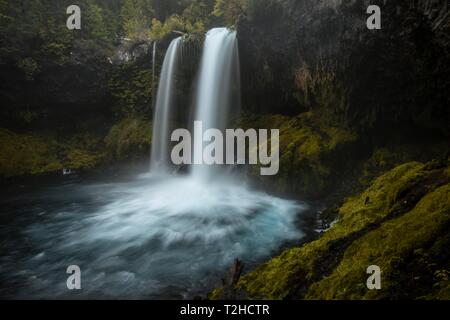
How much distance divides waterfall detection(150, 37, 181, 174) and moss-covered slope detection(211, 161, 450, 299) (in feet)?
44.9

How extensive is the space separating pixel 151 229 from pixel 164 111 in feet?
33.3

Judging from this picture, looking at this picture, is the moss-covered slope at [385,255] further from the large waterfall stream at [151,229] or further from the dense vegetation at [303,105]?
the large waterfall stream at [151,229]

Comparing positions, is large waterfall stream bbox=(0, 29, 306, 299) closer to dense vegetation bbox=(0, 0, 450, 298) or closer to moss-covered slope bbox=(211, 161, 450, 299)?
dense vegetation bbox=(0, 0, 450, 298)

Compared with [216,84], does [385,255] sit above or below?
below

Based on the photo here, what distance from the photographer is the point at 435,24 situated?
296 inches

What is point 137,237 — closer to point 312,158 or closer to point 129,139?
point 312,158

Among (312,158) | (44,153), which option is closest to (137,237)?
(312,158)

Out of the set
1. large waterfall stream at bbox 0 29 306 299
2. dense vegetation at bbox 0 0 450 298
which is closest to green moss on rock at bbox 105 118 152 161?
dense vegetation at bbox 0 0 450 298

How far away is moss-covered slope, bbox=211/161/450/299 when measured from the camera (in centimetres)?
394

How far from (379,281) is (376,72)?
897 centimetres

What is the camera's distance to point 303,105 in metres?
14.7

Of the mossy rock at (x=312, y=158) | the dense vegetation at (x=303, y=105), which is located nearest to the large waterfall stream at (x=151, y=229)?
the mossy rock at (x=312, y=158)

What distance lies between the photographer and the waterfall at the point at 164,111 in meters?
19.0
